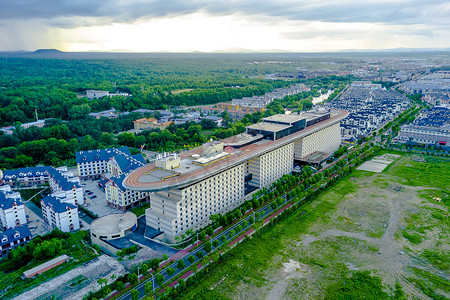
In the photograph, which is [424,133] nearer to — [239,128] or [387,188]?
[387,188]

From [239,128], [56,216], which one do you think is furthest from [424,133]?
[56,216]

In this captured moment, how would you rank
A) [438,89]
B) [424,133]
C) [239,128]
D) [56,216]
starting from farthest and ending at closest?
[438,89], [239,128], [424,133], [56,216]

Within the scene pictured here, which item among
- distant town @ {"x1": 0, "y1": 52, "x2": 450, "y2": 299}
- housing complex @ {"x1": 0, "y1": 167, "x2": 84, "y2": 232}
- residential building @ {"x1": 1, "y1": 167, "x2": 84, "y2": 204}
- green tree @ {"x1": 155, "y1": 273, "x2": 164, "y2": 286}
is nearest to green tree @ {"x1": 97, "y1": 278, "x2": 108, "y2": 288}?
distant town @ {"x1": 0, "y1": 52, "x2": 450, "y2": 299}

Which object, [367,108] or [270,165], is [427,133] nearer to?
[367,108]

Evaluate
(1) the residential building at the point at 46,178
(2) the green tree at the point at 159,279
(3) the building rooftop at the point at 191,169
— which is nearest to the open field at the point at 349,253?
(2) the green tree at the point at 159,279

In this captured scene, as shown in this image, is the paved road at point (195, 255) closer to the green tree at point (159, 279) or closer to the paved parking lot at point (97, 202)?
the green tree at point (159, 279)

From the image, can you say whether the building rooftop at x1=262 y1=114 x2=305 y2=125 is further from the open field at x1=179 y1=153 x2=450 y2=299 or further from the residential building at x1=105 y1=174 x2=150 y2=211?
the residential building at x1=105 y1=174 x2=150 y2=211

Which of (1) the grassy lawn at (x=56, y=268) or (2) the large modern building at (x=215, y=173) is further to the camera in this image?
(2) the large modern building at (x=215, y=173)
